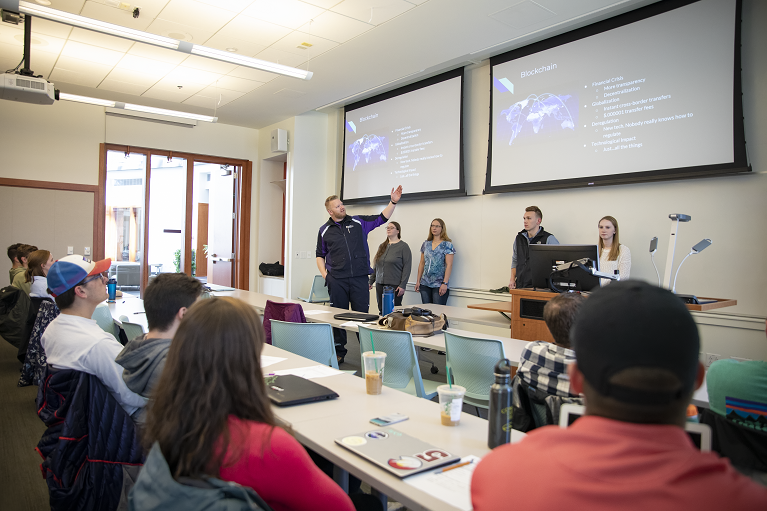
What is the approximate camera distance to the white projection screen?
399 cm

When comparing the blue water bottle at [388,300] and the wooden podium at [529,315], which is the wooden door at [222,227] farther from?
the wooden podium at [529,315]

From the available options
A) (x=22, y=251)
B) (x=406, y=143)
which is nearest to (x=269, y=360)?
(x=22, y=251)

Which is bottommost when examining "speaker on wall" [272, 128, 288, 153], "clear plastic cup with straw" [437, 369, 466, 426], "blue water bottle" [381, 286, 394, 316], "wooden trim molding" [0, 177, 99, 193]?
"clear plastic cup with straw" [437, 369, 466, 426]

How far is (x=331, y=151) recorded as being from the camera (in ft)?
27.9

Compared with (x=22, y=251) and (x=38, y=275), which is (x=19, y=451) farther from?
(x=22, y=251)

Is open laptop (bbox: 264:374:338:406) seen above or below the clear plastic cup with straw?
below

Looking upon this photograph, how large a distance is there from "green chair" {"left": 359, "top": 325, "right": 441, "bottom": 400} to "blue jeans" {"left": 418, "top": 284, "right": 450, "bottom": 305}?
322 cm

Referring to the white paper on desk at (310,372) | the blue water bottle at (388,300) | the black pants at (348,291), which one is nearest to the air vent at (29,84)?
the black pants at (348,291)

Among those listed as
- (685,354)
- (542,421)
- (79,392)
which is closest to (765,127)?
(542,421)

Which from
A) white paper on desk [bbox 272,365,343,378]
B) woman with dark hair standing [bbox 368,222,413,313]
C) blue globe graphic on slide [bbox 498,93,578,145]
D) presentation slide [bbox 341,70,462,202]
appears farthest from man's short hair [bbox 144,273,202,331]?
presentation slide [bbox 341,70,462,202]

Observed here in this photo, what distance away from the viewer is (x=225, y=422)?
3.32 ft

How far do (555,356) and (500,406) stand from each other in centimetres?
39

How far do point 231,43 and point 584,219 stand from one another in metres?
4.17

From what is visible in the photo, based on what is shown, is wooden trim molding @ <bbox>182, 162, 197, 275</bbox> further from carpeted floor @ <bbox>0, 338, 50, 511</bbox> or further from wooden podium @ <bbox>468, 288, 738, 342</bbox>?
wooden podium @ <bbox>468, 288, 738, 342</bbox>
